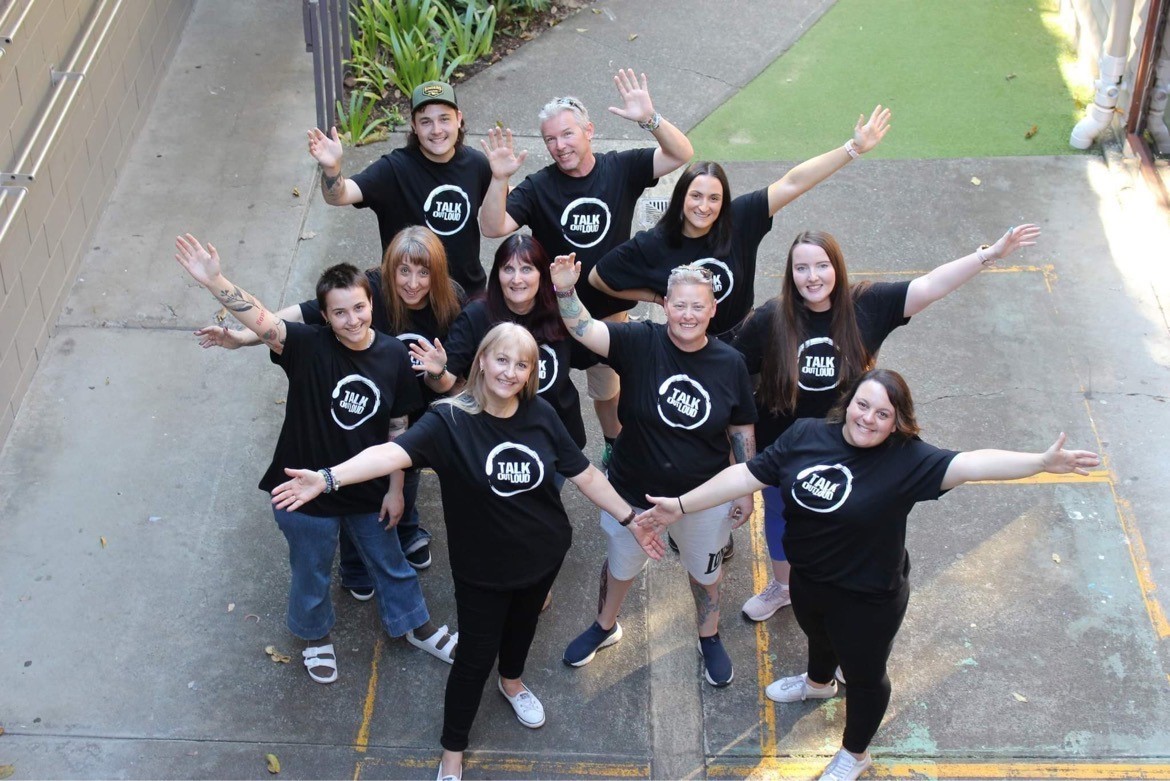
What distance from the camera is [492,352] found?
4.50 metres

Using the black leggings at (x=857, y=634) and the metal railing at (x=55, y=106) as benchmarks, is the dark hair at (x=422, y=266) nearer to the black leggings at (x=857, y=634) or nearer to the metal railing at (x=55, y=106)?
the black leggings at (x=857, y=634)

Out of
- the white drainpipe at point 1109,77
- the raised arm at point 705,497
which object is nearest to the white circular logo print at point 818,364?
the raised arm at point 705,497

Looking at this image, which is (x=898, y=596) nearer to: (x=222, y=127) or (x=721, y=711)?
(x=721, y=711)

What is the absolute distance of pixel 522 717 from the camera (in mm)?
5277

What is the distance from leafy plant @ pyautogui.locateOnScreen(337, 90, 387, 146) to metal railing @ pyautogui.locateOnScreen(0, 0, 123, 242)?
154cm

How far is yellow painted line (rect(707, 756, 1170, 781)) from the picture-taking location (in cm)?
507

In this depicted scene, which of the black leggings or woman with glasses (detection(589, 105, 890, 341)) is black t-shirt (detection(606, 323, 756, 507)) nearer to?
woman with glasses (detection(589, 105, 890, 341))

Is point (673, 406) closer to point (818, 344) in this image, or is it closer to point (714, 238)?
point (818, 344)

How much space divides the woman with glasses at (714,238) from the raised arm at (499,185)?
18.1 inches

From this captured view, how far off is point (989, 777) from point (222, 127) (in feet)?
21.0

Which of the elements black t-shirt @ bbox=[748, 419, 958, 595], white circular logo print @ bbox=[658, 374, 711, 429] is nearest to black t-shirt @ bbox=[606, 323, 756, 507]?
white circular logo print @ bbox=[658, 374, 711, 429]

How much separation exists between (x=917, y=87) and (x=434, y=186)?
4751 mm

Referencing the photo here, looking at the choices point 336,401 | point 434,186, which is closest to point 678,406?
point 336,401

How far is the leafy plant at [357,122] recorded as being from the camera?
8641mm
